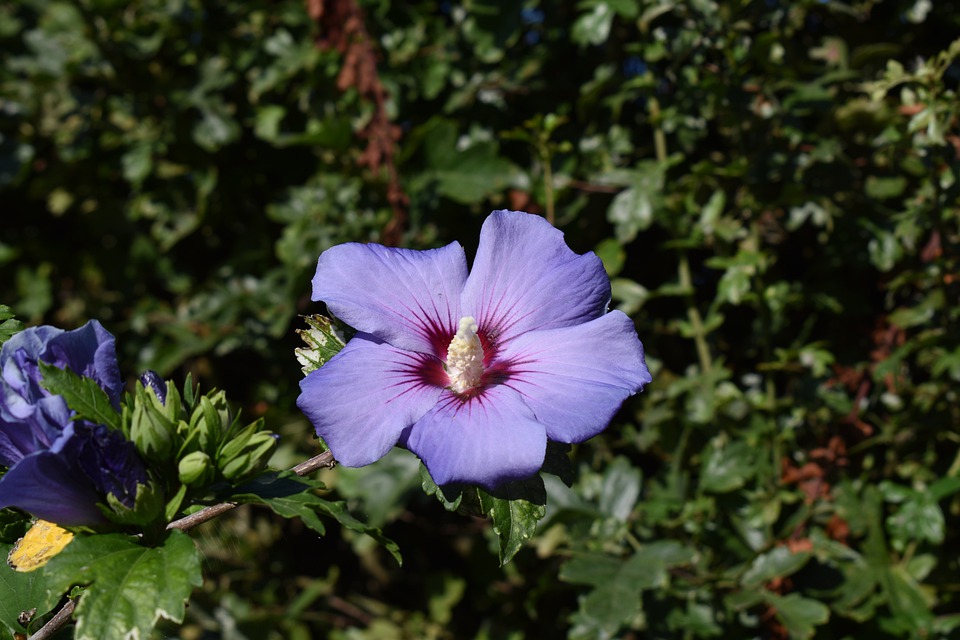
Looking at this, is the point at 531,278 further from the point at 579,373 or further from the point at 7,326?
the point at 7,326

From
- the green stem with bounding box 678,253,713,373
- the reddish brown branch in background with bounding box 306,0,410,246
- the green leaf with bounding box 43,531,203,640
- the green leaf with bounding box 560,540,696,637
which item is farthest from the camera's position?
the reddish brown branch in background with bounding box 306,0,410,246

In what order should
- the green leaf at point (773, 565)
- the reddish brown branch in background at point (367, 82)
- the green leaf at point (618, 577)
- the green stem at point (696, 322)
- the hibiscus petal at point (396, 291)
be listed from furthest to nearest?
the reddish brown branch in background at point (367, 82) → the green stem at point (696, 322) → the green leaf at point (773, 565) → the green leaf at point (618, 577) → the hibiscus petal at point (396, 291)

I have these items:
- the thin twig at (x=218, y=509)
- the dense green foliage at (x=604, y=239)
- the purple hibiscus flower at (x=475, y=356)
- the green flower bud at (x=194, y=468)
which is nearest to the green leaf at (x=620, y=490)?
the dense green foliage at (x=604, y=239)

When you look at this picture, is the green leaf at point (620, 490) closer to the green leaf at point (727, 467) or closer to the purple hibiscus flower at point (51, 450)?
the green leaf at point (727, 467)

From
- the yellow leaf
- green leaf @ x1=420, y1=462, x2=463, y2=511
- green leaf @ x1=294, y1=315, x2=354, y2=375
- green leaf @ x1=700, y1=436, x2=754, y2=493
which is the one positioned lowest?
green leaf @ x1=700, y1=436, x2=754, y2=493

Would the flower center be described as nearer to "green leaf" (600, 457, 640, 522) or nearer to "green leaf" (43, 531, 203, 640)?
"green leaf" (43, 531, 203, 640)

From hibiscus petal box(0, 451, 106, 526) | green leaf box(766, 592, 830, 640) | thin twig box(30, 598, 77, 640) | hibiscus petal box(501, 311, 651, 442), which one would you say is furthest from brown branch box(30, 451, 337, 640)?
green leaf box(766, 592, 830, 640)

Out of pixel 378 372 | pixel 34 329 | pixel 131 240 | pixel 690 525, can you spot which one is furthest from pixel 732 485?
pixel 131 240
